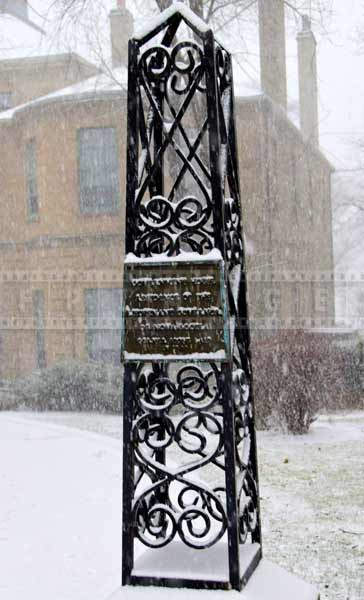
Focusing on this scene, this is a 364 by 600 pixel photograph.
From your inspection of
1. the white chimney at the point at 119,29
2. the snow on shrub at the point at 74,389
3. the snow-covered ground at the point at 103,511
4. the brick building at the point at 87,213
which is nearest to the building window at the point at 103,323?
the brick building at the point at 87,213

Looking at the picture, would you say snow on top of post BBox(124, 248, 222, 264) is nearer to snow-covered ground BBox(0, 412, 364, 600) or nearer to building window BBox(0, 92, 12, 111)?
snow-covered ground BBox(0, 412, 364, 600)

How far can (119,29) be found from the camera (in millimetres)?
22641

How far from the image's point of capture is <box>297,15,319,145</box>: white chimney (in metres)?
26.0

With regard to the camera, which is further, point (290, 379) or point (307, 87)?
point (307, 87)

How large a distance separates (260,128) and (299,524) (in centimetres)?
1482

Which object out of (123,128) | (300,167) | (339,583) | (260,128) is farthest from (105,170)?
(339,583)

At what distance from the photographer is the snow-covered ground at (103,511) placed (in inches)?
226

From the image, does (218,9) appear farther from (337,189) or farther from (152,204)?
(337,189)

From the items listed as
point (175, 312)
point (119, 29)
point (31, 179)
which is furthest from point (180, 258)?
point (119, 29)

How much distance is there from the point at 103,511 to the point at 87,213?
566 inches

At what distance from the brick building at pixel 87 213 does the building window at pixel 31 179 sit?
0.03 meters

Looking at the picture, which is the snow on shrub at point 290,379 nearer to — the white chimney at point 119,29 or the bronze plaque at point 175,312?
the bronze plaque at point 175,312

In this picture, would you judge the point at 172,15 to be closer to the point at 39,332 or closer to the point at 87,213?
the point at 87,213

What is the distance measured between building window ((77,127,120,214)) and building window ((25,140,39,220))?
5.76ft
